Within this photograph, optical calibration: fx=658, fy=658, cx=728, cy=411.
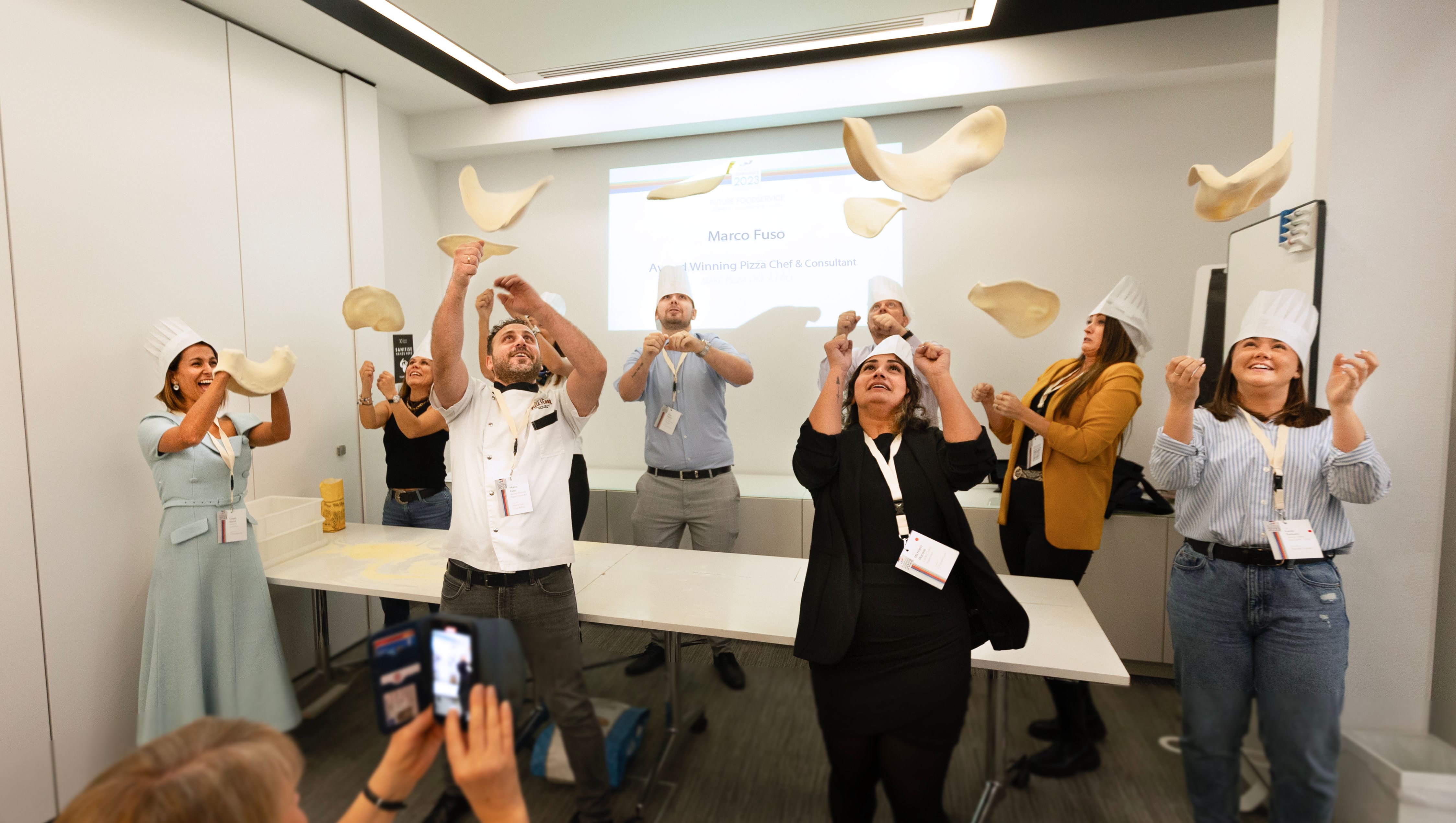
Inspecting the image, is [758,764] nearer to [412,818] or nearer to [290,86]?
[412,818]

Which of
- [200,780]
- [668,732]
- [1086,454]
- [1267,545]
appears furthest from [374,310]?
[1267,545]

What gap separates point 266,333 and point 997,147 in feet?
9.95

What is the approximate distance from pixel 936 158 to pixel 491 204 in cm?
133

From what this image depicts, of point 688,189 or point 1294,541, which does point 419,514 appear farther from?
point 1294,541

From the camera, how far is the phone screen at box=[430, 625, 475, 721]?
39 centimetres

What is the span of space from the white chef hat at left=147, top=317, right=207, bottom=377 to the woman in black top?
692 mm

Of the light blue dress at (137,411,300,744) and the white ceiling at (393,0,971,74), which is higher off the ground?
the white ceiling at (393,0,971,74)

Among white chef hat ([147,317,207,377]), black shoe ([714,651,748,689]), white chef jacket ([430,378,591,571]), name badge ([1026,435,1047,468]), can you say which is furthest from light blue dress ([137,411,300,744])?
name badge ([1026,435,1047,468])

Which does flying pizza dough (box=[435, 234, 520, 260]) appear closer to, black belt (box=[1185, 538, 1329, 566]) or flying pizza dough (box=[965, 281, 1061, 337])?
flying pizza dough (box=[965, 281, 1061, 337])

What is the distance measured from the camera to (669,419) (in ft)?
10.1

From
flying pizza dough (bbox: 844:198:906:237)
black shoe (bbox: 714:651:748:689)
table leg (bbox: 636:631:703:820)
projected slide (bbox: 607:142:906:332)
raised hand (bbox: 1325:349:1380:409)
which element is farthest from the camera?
projected slide (bbox: 607:142:906:332)

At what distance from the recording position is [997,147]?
5.83 feet

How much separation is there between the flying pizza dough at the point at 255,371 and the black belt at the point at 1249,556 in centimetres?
292

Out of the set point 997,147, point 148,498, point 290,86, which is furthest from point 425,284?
point 997,147
